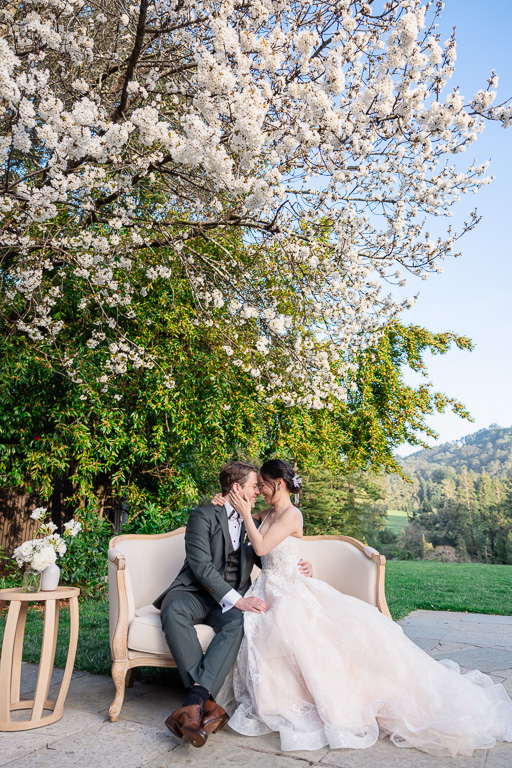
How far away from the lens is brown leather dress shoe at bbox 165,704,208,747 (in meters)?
2.64

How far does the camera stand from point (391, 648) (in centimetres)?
307

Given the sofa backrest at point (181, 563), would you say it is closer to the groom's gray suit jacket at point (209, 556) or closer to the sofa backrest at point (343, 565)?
the sofa backrest at point (343, 565)

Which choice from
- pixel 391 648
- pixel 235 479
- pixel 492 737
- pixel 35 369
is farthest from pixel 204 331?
pixel 492 737

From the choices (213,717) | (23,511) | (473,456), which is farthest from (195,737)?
(473,456)

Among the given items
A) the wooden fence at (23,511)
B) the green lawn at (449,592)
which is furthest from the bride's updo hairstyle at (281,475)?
the wooden fence at (23,511)

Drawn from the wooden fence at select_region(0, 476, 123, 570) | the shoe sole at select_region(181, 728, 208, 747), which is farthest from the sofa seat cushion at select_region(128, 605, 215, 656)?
the wooden fence at select_region(0, 476, 123, 570)

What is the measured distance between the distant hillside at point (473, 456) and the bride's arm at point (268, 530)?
60.1 metres

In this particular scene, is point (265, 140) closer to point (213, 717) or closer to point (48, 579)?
point (48, 579)

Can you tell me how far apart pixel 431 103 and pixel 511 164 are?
1.71m

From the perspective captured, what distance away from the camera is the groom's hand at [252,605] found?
331 centimetres

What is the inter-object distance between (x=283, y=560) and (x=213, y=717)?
963 mm

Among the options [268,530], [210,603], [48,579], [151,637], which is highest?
[268,530]

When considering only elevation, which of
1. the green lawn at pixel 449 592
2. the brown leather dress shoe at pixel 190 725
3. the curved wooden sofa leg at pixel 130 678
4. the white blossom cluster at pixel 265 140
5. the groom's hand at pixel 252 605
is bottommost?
the curved wooden sofa leg at pixel 130 678

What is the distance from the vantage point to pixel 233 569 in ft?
12.0
